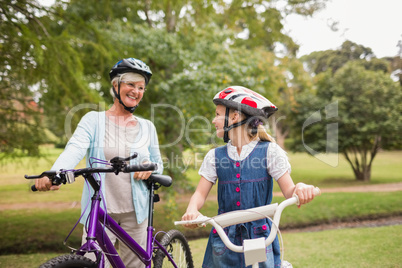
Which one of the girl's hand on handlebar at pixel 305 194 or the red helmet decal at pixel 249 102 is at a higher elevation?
the red helmet decal at pixel 249 102

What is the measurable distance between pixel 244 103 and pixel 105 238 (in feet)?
3.83

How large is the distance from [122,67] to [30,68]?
303 cm

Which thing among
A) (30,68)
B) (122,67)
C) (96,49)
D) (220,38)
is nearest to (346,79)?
(220,38)

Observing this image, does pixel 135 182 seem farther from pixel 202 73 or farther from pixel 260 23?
pixel 260 23

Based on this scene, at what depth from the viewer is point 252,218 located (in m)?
1.67

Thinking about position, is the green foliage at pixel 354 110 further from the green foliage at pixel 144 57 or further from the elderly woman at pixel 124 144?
the elderly woman at pixel 124 144

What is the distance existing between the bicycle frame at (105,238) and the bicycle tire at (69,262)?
0.17 ft

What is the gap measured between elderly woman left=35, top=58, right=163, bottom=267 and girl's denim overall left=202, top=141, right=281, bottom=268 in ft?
2.15

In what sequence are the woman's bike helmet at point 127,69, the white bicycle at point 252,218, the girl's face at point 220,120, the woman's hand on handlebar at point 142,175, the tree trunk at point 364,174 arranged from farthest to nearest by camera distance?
the tree trunk at point 364,174 → the woman's bike helmet at point 127,69 → the woman's hand on handlebar at point 142,175 → the girl's face at point 220,120 → the white bicycle at point 252,218

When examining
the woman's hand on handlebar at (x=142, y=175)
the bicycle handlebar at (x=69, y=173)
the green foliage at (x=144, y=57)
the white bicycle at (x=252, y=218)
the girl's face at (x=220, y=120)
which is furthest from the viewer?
the green foliage at (x=144, y=57)

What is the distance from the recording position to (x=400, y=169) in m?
18.4

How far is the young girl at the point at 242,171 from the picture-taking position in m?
1.92

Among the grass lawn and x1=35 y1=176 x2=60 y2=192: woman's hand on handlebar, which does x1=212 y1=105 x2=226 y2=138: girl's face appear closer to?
x1=35 y1=176 x2=60 y2=192: woman's hand on handlebar

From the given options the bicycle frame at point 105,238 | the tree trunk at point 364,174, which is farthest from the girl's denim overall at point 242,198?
the tree trunk at point 364,174
